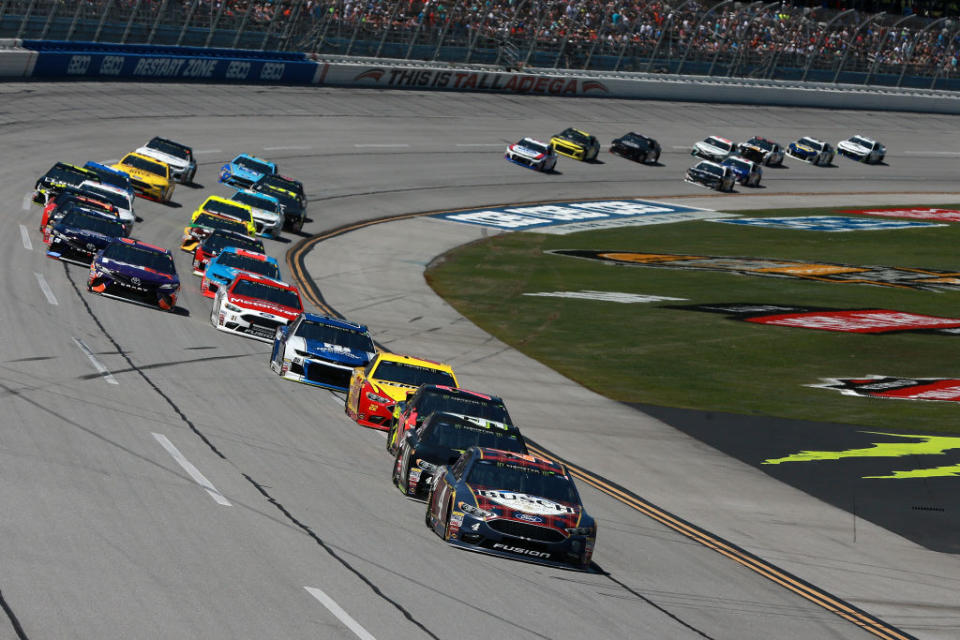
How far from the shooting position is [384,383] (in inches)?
910

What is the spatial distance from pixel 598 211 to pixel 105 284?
3144 cm

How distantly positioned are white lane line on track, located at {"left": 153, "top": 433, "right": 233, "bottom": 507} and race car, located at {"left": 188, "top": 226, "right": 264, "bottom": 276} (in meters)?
17.5

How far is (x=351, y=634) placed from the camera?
1193 cm

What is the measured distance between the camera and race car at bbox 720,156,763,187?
226ft

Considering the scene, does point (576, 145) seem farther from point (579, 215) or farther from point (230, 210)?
point (230, 210)

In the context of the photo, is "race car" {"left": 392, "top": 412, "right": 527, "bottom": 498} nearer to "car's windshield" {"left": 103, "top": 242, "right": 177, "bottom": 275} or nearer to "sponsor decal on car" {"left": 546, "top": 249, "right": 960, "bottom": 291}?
"car's windshield" {"left": 103, "top": 242, "right": 177, "bottom": 275}

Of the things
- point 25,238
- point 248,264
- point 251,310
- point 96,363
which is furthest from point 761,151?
point 96,363

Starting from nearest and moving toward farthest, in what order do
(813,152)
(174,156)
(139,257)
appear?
(139,257) < (174,156) < (813,152)

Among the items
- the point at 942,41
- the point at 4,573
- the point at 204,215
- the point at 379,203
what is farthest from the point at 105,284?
the point at 942,41

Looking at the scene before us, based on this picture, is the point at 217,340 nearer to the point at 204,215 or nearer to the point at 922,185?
the point at 204,215

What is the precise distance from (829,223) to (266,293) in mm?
36393

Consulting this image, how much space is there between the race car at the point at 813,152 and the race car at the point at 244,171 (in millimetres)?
35960

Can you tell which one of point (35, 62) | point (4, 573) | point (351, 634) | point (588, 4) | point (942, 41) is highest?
point (942, 41)

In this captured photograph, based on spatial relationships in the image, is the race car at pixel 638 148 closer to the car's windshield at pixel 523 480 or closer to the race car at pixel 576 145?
the race car at pixel 576 145
